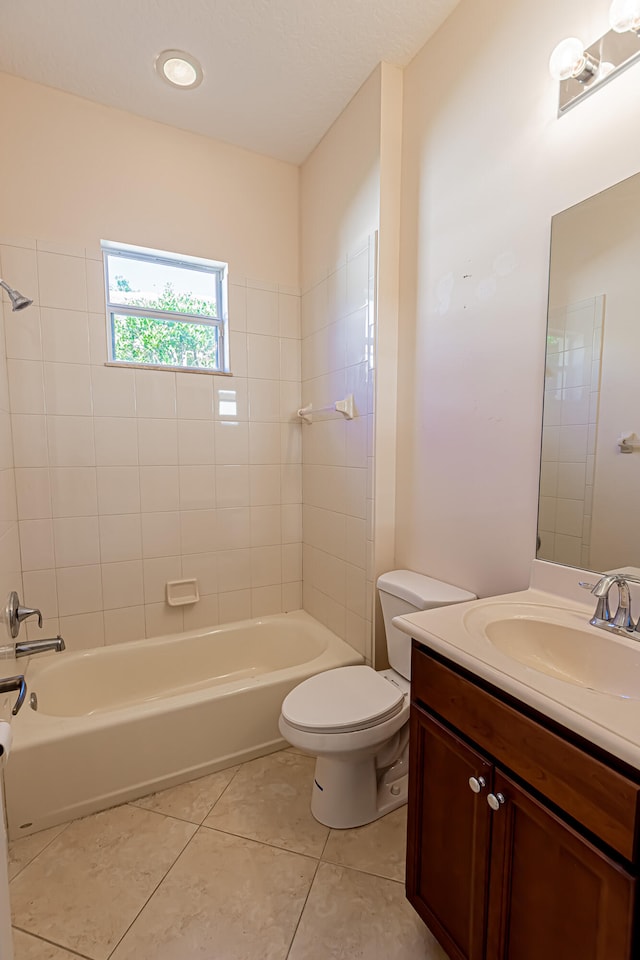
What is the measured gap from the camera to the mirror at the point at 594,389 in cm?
106

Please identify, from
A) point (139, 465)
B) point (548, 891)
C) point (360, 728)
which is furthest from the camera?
point (139, 465)

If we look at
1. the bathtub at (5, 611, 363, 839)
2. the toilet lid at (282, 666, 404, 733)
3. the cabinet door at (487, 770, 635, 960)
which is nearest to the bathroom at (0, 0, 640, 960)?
the bathtub at (5, 611, 363, 839)

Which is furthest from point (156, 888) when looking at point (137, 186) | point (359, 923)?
point (137, 186)

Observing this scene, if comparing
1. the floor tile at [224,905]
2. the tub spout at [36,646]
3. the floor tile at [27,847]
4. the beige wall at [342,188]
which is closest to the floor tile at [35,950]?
the floor tile at [224,905]

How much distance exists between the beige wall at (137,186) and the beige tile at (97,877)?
2356 millimetres

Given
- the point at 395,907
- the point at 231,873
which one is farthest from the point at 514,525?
the point at 231,873

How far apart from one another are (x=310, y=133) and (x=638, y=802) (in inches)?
106

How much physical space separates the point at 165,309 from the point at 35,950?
7.87ft

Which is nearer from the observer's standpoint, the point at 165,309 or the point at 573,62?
the point at 573,62

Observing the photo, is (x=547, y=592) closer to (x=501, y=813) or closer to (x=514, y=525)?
(x=514, y=525)

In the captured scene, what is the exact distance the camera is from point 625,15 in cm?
98

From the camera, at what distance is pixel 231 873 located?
1.34 metres

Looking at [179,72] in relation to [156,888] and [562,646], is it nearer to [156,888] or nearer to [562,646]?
[562,646]

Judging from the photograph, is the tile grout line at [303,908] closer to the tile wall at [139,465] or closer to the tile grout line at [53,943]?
the tile grout line at [53,943]
